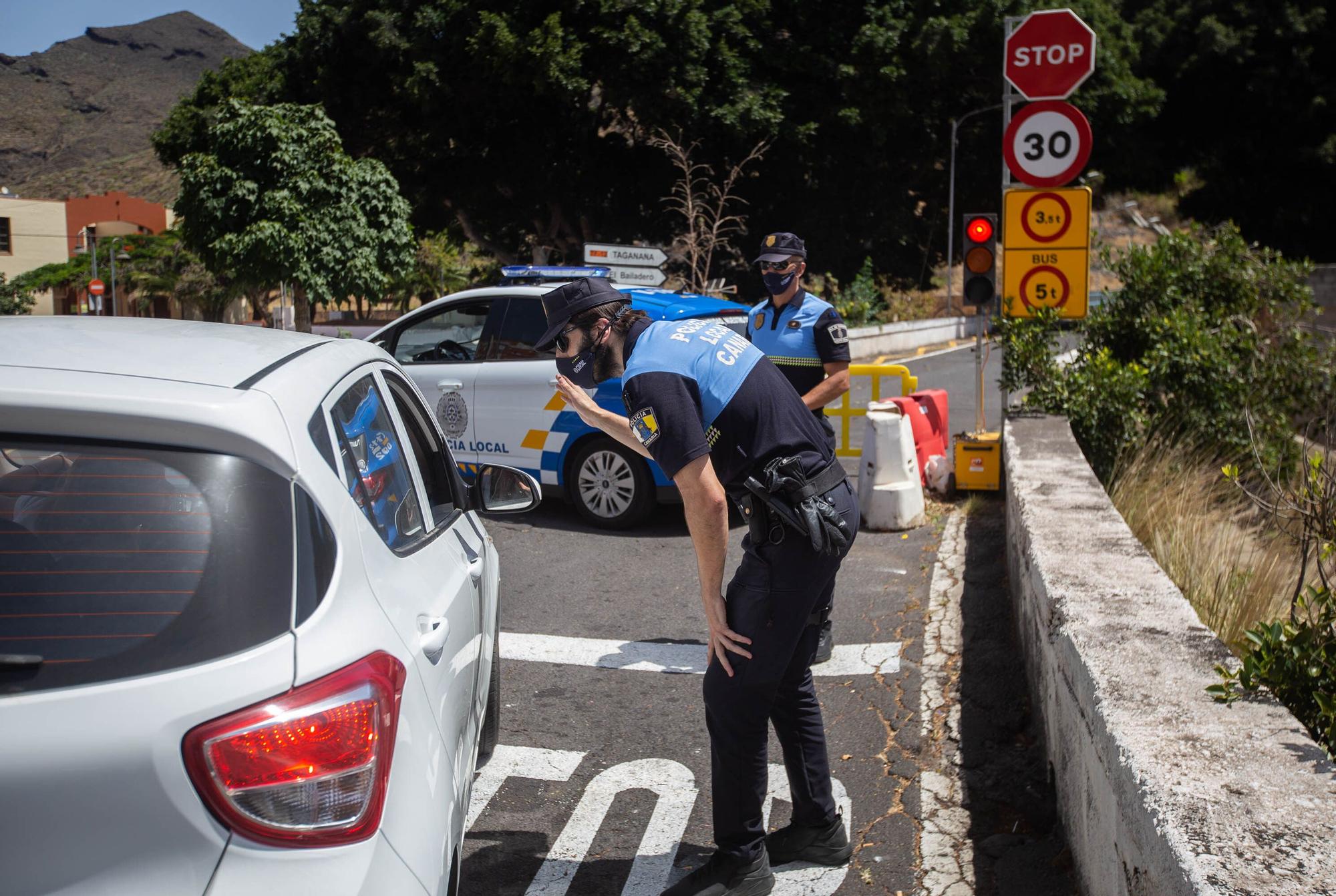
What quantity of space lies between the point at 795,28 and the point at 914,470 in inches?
1049

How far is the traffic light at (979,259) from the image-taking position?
944cm

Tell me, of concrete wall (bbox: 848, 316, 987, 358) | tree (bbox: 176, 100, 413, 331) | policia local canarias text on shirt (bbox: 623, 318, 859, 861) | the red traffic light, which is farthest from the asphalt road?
tree (bbox: 176, 100, 413, 331)

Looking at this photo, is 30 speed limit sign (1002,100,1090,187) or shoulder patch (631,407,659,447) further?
30 speed limit sign (1002,100,1090,187)

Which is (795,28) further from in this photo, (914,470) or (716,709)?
(716,709)

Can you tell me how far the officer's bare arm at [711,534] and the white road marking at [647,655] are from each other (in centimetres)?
235

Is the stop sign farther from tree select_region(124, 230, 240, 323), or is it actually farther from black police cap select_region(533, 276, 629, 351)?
tree select_region(124, 230, 240, 323)

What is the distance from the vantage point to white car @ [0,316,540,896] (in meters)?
1.68

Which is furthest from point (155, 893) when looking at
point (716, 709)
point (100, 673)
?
point (716, 709)

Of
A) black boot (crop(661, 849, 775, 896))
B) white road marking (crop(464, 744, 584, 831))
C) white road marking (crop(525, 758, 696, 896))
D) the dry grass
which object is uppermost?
the dry grass

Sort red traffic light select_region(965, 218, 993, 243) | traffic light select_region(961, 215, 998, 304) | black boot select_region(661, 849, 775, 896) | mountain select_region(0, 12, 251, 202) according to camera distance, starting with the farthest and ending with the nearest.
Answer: mountain select_region(0, 12, 251, 202) < red traffic light select_region(965, 218, 993, 243) < traffic light select_region(961, 215, 998, 304) < black boot select_region(661, 849, 775, 896)

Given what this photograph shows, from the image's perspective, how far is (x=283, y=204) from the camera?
23.7m

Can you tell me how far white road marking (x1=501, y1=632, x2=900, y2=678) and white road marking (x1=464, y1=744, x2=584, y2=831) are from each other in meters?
1.05

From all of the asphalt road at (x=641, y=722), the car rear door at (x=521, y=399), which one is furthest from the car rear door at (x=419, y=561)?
the car rear door at (x=521, y=399)

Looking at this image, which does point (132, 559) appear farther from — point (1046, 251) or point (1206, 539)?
point (1046, 251)
